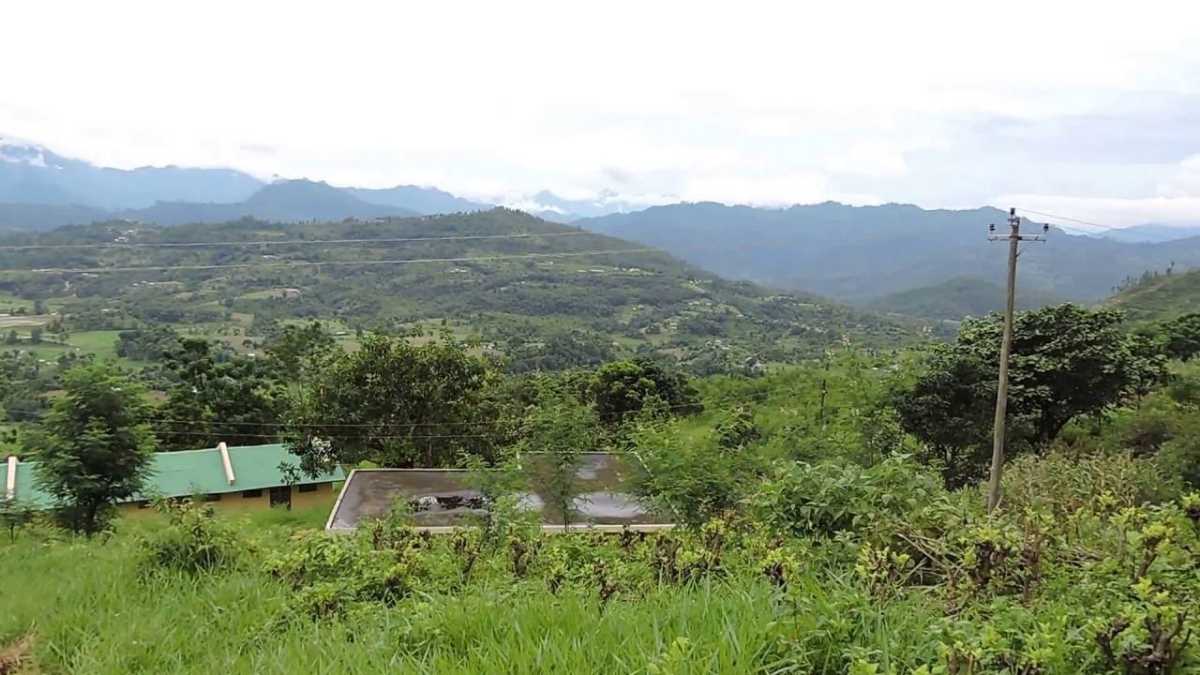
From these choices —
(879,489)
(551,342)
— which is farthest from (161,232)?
(879,489)

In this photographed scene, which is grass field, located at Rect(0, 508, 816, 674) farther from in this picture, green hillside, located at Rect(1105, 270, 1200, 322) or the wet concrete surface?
green hillside, located at Rect(1105, 270, 1200, 322)

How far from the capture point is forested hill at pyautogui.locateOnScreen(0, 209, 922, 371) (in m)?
67.7

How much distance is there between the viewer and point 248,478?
22.5 m

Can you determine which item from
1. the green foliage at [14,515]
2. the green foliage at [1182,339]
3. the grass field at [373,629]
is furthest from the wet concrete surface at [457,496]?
the green foliage at [1182,339]

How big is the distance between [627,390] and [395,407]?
961 centimetres

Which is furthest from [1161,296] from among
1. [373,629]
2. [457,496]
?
[373,629]

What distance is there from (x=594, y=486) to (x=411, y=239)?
10024cm

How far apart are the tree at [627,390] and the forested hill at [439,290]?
24702 millimetres

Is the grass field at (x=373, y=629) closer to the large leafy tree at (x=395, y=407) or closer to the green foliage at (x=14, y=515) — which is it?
the green foliage at (x=14, y=515)

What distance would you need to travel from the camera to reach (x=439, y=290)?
293 ft

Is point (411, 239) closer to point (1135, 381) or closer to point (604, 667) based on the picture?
point (1135, 381)

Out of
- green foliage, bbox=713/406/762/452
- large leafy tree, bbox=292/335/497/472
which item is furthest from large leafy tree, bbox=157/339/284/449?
green foliage, bbox=713/406/762/452

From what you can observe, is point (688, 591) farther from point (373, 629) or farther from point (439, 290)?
point (439, 290)

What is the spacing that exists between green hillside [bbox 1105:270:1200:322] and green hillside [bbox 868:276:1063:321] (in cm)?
5266
